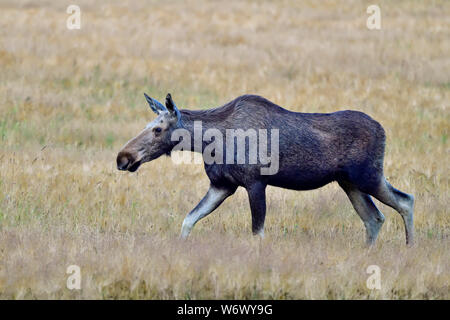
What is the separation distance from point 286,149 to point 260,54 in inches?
481

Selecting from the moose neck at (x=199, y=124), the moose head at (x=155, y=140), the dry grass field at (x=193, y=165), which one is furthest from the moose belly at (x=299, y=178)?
the moose head at (x=155, y=140)

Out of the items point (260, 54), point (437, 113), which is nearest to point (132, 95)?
point (260, 54)

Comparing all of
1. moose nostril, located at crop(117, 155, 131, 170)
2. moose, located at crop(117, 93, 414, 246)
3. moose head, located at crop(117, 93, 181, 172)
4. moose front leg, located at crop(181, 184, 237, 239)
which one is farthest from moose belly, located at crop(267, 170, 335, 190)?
moose nostril, located at crop(117, 155, 131, 170)

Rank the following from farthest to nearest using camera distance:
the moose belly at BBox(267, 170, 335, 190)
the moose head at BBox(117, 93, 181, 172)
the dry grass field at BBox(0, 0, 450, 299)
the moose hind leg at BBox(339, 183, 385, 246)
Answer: the moose hind leg at BBox(339, 183, 385, 246), the moose belly at BBox(267, 170, 335, 190), the moose head at BBox(117, 93, 181, 172), the dry grass field at BBox(0, 0, 450, 299)

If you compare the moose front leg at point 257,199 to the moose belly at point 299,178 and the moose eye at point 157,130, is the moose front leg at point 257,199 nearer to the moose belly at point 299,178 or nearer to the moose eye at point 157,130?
the moose belly at point 299,178

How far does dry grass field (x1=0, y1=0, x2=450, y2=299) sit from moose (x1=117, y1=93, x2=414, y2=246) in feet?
1.83

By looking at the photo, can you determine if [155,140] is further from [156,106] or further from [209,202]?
[209,202]

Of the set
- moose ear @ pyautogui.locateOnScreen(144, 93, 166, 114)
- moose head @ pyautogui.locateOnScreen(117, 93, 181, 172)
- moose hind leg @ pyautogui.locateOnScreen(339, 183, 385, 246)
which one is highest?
moose ear @ pyautogui.locateOnScreen(144, 93, 166, 114)

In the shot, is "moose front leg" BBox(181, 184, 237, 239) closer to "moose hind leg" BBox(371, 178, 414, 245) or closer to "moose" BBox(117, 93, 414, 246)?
"moose" BBox(117, 93, 414, 246)

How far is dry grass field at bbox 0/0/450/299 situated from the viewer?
7.01m

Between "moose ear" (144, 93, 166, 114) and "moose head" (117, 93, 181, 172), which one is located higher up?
"moose ear" (144, 93, 166, 114)

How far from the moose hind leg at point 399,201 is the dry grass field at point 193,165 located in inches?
10.0

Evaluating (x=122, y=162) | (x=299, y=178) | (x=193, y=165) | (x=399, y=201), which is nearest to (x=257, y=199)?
(x=299, y=178)

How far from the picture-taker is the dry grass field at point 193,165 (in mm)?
7008
